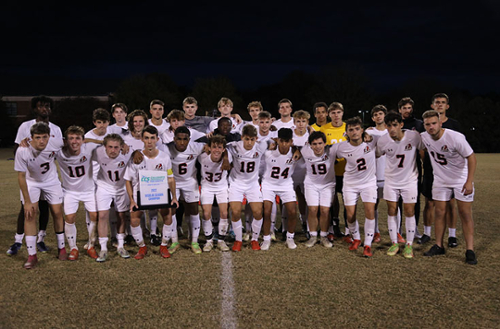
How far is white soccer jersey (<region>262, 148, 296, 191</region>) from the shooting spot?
6.30 m

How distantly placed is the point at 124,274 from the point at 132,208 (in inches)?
36.4

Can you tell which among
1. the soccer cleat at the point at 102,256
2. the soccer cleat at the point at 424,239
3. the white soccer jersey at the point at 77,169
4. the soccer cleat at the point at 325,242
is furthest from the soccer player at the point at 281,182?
the white soccer jersey at the point at 77,169

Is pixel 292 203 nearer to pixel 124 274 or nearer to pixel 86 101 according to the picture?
pixel 124 274

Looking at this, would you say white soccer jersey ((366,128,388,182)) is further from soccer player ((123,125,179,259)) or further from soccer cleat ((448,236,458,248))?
soccer player ((123,125,179,259))

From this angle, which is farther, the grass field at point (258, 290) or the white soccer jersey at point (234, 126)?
the white soccer jersey at point (234, 126)

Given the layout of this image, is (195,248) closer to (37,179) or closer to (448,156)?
(37,179)

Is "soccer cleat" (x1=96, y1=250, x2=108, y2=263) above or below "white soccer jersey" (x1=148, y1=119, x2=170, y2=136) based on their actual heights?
below

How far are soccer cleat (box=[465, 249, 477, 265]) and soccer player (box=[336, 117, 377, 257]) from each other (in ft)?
4.05

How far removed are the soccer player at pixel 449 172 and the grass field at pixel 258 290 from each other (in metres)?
0.36

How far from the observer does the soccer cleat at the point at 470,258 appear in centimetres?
537

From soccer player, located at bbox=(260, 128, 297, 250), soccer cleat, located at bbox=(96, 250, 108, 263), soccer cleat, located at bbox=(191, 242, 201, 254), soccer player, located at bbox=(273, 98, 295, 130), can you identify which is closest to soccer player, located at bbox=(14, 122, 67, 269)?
soccer cleat, located at bbox=(96, 250, 108, 263)

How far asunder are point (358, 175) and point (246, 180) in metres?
1.68

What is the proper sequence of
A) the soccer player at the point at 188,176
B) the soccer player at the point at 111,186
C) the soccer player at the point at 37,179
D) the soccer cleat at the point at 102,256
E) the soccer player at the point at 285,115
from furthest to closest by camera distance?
the soccer player at the point at 285,115
the soccer player at the point at 188,176
the soccer player at the point at 111,186
the soccer cleat at the point at 102,256
the soccer player at the point at 37,179

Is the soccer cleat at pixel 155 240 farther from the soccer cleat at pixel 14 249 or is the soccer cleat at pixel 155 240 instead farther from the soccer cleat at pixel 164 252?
the soccer cleat at pixel 14 249
